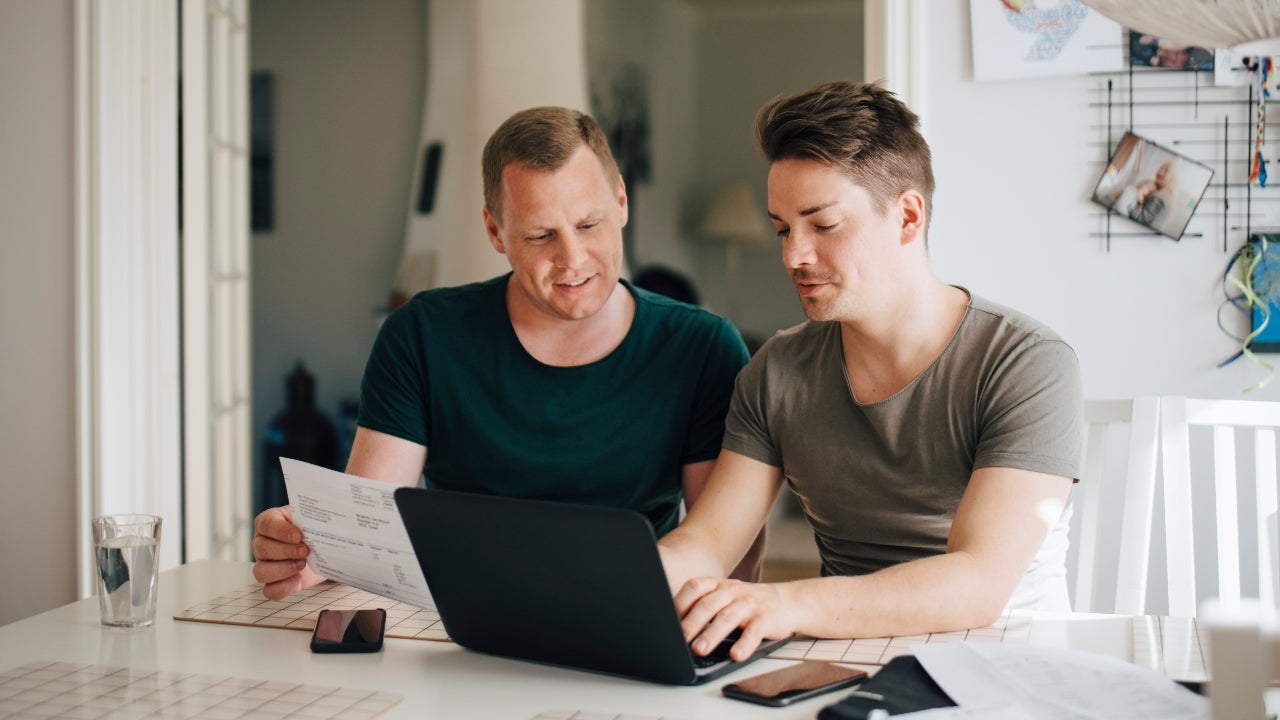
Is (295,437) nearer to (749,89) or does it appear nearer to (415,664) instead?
(749,89)

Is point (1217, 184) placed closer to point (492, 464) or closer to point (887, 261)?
point (887, 261)

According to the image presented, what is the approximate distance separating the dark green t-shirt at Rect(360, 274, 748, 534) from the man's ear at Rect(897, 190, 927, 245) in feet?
1.16

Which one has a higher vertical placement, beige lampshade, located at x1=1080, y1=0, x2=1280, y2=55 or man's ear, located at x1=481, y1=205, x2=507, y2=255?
beige lampshade, located at x1=1080, y1=0, x2=1280, y2=55

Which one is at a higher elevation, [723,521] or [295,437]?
[723,521]

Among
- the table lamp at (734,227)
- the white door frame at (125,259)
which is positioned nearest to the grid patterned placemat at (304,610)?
the white door frame at (125,259)

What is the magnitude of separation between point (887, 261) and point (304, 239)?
3.56m

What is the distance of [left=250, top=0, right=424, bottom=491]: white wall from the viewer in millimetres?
4539

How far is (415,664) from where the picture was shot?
1.16 m

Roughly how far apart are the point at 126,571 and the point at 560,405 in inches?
26.6

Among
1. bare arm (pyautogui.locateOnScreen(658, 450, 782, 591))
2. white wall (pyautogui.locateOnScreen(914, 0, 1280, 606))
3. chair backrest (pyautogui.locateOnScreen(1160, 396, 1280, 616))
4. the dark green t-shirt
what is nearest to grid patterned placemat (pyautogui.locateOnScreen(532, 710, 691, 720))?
bare arm (pyautogui.locateOnScreen(658, 450, 782, 591))

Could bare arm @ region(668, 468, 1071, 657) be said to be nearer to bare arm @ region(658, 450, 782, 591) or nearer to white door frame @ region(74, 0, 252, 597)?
bare arm @ region(658, 450, 782, 591)

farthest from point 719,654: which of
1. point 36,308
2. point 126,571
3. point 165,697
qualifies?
point 36,308

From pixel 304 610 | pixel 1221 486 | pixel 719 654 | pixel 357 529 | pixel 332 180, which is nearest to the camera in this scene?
pixel 719 654

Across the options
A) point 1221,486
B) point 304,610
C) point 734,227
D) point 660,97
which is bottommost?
point 304,610
